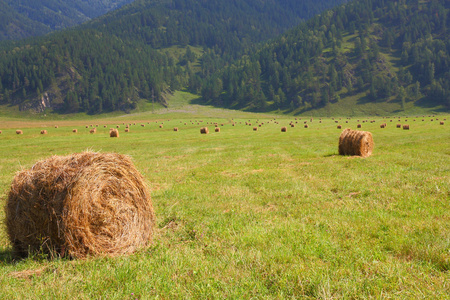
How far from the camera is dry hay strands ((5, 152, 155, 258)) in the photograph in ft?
19.2

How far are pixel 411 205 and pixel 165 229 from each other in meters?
7.74

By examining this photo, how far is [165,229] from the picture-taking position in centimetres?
761

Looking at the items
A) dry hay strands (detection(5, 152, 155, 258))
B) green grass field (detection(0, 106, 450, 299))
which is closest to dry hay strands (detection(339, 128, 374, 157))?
green grass field (detection(0, 106, 450, 299))

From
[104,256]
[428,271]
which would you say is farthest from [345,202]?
[104,256]

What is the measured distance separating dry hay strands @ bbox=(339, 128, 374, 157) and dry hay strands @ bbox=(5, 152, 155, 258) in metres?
17.3

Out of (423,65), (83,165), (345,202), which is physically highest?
(423,65)

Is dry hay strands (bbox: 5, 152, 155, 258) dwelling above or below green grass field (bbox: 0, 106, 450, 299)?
above

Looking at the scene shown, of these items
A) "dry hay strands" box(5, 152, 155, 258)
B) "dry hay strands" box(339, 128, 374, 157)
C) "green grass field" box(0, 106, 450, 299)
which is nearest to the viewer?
"green grass field" box(0, 106, 450, 299)

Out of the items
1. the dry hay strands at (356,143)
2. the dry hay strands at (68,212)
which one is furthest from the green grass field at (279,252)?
the dry hay strands at (356,143)

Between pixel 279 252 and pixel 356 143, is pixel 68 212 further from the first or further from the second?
pixel 356 143

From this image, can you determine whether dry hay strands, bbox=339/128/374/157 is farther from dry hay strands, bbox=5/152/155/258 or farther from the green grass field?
dry hay strands, bbox=5/152/155/258

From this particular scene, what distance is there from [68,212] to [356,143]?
18800 mm

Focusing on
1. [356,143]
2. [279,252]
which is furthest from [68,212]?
[356,143]

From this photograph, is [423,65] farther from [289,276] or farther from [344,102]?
[289,276]
